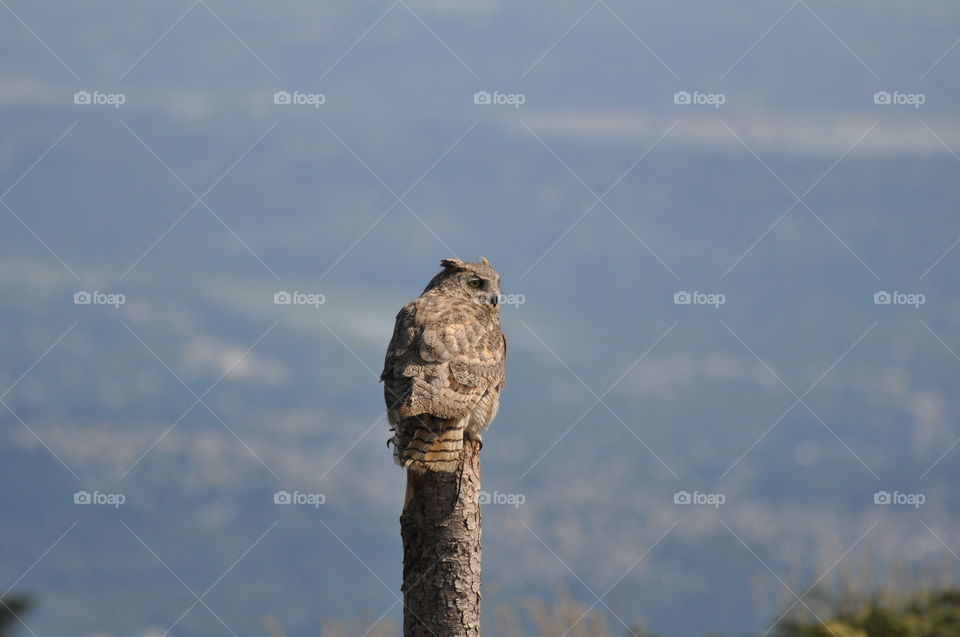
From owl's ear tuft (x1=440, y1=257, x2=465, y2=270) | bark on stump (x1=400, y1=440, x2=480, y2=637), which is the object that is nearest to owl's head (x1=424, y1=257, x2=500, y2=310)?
owl's ear tuft (x1=440, y1=257, x2=465, y2=270)

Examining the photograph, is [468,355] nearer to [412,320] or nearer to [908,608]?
[412,320]

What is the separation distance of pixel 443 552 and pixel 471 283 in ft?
9.33

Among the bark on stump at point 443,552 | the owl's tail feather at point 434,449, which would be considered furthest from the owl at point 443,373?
the bark on stump at point 443,552

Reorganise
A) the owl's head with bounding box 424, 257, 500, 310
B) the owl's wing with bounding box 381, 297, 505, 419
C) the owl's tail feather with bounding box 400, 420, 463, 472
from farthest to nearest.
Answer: the owl's head with bounding box 424, 257, 500, 310
the owl's wing with bounding box 381, 297, 505, 419
the owl's tail feather with bounding box 400, 420, 463, 472

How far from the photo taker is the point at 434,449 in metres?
7.90

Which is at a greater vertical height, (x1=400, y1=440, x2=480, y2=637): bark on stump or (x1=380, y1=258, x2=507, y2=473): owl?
(x1=380, y1=258, x2=507, y2=473): owl

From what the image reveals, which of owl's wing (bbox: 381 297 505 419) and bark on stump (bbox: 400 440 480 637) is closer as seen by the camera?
owl's wing (bbox: 381 297 505 419)

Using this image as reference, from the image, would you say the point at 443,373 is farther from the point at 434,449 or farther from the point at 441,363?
the point at 434,449

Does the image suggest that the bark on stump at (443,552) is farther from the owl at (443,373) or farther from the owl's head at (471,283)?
the owl's head at (471,283)

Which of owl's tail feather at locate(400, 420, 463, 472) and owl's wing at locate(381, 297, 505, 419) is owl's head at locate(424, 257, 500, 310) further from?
owl's tail feather at locate(400, 420, 463, 472)

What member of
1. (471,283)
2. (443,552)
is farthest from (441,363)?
(471,283)

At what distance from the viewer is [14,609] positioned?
39.0 feet

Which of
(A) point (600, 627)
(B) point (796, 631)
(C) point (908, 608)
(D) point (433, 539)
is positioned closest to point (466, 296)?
(D) point (433, 539)

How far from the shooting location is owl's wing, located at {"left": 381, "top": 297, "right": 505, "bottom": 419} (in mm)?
8016
